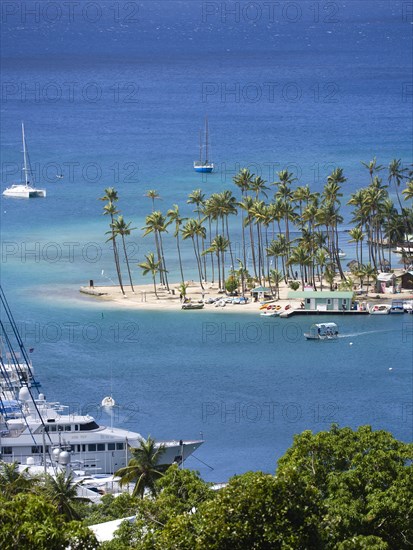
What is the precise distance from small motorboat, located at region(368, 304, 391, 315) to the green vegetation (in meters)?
54.3

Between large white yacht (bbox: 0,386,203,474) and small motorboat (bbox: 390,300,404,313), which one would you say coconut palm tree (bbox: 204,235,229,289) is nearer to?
small motorboat (bbox: 390,300,404,313)

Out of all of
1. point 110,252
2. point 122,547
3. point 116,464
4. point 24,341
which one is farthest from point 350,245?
point 122,547

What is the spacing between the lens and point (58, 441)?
82.3 metres

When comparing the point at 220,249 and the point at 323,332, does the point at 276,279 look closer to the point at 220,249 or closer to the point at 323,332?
the point at 220,249

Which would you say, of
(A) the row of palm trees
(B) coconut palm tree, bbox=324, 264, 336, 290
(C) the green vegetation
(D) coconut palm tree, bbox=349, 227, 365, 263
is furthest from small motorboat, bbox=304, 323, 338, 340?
(C) the green vegetation

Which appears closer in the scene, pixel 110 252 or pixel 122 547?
pixel 122 547

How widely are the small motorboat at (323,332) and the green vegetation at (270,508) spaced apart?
159 ft

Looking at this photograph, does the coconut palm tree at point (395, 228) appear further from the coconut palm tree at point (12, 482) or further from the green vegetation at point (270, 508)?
the green vegetation at point (270, 508)

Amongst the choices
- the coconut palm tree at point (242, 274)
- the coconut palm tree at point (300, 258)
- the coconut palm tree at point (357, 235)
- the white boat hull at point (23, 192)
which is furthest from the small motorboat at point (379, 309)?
the white boat hull at point (23, 192)

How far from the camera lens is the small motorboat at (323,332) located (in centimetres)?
10931

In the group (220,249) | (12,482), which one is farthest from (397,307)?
(12,482)

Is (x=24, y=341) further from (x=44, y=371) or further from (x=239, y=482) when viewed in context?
(x=239, y=482)

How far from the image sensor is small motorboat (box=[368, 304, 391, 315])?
114250mm

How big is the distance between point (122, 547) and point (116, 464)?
3657 centimetres
